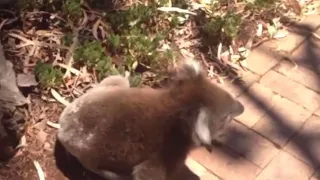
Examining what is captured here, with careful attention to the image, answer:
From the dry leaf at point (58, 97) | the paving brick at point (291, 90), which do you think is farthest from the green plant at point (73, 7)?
the paving brick at point (291, 90)

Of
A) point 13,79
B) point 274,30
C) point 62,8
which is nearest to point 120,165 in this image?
point 13,79

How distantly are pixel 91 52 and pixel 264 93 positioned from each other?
3.87ft

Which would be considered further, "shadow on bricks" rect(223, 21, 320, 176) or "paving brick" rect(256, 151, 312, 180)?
"shadow on bricks" rect(223, 21, 320, 176)

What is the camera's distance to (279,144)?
3863mm

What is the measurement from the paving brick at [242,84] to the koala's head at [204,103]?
74cm

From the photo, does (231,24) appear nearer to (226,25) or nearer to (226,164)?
(226,25)

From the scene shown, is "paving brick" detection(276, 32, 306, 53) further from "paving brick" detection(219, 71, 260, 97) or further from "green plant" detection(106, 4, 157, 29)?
"green plant" detection(106, 4, 157, 29)

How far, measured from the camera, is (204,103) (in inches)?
127

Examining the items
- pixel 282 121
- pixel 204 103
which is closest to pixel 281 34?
pixel 282 121

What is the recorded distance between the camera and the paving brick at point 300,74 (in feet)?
14.0

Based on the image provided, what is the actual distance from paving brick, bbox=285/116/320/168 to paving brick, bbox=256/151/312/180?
5cm

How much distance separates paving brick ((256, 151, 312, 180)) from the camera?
369 centimetres

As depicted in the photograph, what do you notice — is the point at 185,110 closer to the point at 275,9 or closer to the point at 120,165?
the point at 120,165

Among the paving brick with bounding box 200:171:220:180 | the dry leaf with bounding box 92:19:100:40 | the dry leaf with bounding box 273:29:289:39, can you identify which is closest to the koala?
the paving brick with bounding box 200:171:220:180
